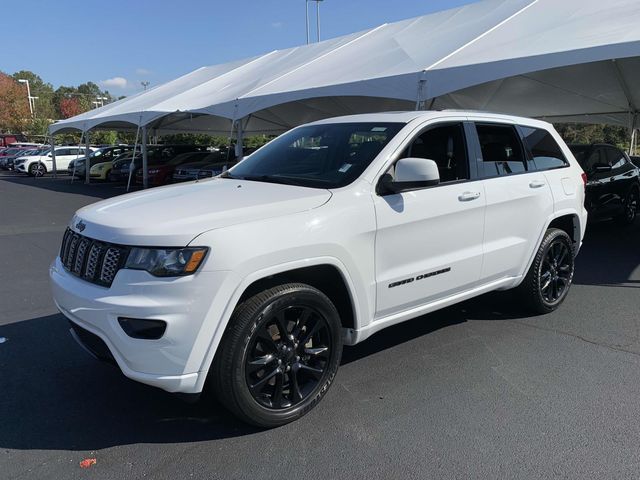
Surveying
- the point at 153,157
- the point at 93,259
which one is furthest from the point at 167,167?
the point at 93,259

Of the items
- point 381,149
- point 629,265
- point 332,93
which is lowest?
point 629,265

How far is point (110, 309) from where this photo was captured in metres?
2.77

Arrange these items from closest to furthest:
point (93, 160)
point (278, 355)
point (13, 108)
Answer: point (278, 355), point (93, 160), point (13, 108)

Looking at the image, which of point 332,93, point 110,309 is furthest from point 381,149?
point 332,93

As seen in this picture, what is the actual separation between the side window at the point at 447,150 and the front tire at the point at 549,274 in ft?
4.21

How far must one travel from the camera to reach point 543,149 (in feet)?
16.9

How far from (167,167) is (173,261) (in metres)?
17.5

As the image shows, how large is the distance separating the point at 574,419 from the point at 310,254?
1919 mm

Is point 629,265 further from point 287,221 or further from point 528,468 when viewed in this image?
point 287,221

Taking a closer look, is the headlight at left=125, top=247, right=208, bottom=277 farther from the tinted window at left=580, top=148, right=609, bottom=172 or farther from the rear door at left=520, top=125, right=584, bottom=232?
the tinted window at left=580, top=148, right=609, bottom=172

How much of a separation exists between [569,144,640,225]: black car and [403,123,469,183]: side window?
6.09m

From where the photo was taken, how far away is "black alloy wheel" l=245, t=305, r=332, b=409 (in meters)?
3.07

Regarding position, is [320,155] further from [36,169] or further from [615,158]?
[36,169]

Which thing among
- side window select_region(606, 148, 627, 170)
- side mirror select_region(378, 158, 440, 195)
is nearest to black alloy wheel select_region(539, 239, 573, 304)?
side mirror select_region(378, 158, 440, 195)
